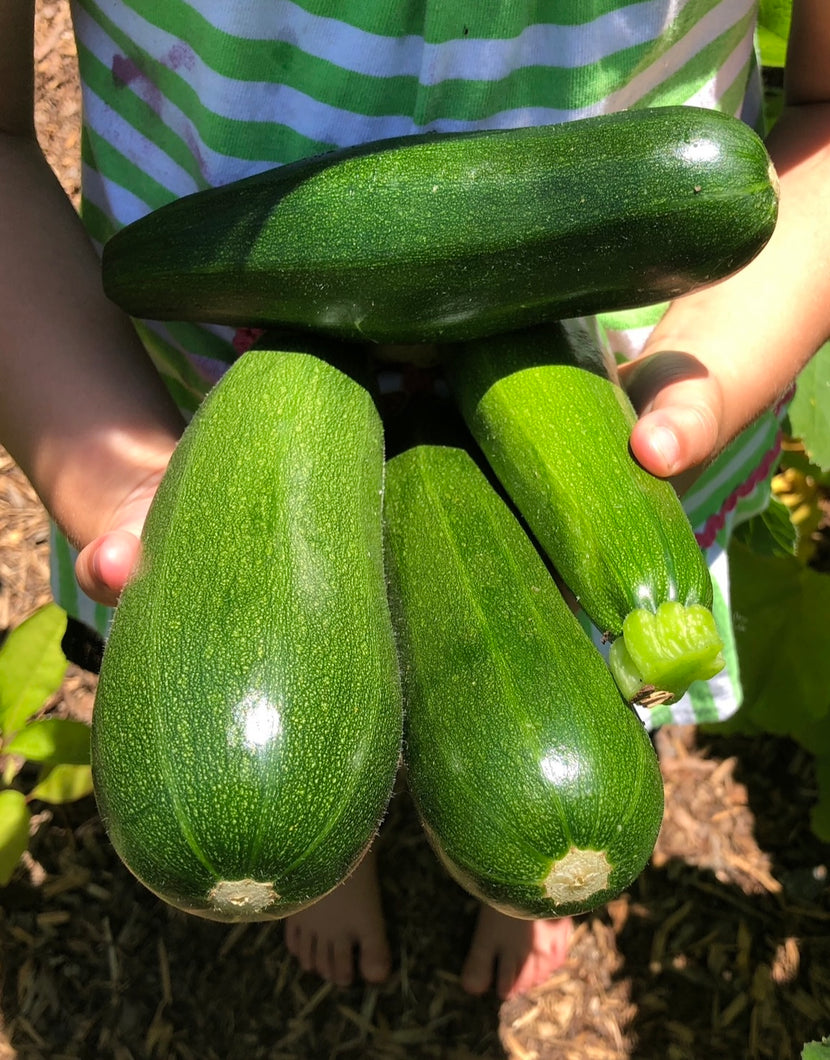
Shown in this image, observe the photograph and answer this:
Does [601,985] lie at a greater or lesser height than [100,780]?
lesser

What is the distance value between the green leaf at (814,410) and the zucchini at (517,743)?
1.02 meters

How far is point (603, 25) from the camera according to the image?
3.46 ft

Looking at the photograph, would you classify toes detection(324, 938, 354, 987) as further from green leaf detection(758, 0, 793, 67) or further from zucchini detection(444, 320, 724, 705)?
green leaf detection(758, 0, 793, 67)

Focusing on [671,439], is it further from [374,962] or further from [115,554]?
[374,962]

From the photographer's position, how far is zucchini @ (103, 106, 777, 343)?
3.13 ft

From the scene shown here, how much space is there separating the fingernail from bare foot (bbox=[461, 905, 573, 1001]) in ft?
3.84

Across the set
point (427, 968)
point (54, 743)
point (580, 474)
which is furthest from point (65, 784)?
point (580, 474)

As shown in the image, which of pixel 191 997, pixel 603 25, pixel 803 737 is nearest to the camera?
pixel 603 25

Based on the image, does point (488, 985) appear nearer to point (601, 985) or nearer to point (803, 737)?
point (601, 985)

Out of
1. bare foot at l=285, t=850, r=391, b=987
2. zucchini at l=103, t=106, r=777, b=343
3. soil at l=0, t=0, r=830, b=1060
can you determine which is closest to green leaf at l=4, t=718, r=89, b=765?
soil at l=0, t=0, r=830, b=1060

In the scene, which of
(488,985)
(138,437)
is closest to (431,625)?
(138,437)

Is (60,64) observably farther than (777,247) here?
Yes

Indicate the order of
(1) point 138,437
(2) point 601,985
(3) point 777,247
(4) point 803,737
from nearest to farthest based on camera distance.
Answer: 1. (1) point 138,437
2. (3) point 777,247
3. (2) point 601,985
4. (4) point 803,737

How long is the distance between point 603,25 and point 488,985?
168 centimetres
